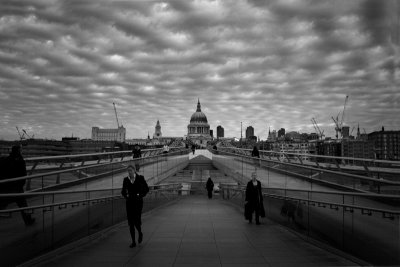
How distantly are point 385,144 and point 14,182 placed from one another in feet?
550

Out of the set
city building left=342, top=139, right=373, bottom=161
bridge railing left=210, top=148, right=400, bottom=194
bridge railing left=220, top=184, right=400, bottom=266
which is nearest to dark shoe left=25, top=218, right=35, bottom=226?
bridge railing left=220, top=184, right=400, bottom=266

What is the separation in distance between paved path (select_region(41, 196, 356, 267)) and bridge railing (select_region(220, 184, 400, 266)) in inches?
13.0

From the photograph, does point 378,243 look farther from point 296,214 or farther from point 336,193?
point 296,214

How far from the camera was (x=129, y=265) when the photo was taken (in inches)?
278

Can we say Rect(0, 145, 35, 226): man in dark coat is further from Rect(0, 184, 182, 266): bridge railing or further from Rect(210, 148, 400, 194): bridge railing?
Rect(210, 148, 400, 194): bridge railing

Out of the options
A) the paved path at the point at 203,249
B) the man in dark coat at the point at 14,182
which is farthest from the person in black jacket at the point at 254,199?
the man in dark coat at the point at 14,182

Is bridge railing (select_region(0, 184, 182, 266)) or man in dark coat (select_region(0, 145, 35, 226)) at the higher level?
man in dark coat (select_region(0, 145, 35, 226))

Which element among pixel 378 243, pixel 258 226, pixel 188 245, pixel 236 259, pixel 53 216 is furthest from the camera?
pixel 258 226

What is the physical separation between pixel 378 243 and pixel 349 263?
0.67 metres

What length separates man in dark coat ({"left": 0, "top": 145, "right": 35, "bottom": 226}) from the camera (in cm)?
699

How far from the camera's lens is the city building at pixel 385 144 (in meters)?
144

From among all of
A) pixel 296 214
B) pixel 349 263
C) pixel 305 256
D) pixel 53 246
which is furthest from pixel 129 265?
pixel 296 214

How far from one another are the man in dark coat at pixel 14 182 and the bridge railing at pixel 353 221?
5.60 meters

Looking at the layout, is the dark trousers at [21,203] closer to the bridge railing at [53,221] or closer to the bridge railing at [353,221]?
the bridge railing at [53,221]
